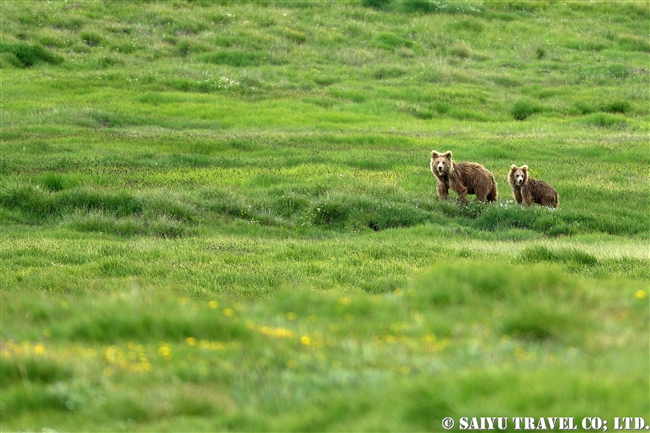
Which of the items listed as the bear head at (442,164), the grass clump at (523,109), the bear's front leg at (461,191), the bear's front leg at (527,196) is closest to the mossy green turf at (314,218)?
the grass clump at (523,109)

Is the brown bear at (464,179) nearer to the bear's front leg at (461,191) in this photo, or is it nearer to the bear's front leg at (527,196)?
the bear's front leg at (461,191)

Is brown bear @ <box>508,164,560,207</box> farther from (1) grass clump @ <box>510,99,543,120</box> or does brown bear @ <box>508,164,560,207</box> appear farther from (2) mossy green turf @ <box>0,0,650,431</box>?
(1) grass clump @ <box>510,99,543,120</box>

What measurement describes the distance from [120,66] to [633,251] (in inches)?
1003

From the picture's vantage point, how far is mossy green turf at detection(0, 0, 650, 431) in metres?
5.04

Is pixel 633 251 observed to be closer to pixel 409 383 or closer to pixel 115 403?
pixel 409 383

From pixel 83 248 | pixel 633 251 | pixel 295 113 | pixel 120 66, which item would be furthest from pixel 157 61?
pixel 633 251

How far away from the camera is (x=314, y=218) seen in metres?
17.3

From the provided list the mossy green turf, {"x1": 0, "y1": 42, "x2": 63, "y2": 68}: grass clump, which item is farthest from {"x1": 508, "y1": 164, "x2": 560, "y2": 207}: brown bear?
{"x1": 0, "y1": 42, "x2": 63, "y2": 68}: grass clump

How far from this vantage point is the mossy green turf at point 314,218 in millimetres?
5043

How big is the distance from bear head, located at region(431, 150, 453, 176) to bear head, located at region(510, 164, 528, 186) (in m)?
1.39

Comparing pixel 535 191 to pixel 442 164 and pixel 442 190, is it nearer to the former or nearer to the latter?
pixel 442 190

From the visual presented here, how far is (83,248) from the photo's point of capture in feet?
44.7

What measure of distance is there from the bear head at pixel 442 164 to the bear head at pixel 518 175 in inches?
54.7

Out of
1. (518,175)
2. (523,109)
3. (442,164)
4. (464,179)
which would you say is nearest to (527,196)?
(518,175)
